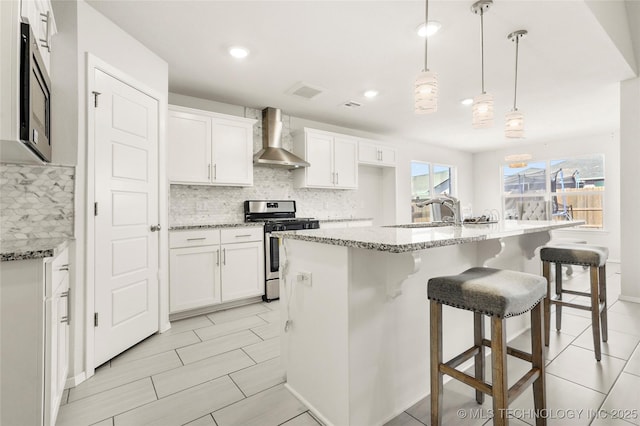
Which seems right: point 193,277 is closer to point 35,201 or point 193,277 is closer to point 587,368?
point 35,201

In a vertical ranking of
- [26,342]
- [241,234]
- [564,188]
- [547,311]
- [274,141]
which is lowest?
[547,311]

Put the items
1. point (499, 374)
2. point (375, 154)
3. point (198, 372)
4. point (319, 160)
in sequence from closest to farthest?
1. point (499, 374)
2. point (198, 372)
3. point (319, 160)
4. point (375, 154)

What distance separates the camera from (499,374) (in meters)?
1.18

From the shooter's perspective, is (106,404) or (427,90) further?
(427,90)

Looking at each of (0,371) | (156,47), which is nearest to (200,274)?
(0,371)

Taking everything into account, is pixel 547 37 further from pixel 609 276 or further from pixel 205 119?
pixel 609 276

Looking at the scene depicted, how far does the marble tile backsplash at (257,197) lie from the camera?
362 cm

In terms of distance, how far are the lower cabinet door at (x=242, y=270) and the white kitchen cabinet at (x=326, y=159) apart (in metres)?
1.37

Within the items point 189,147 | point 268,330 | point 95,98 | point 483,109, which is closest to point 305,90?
point 189,147

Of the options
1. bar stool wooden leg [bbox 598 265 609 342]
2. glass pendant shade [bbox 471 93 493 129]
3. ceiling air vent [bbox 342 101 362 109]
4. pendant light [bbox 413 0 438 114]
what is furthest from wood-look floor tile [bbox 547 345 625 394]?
ceiling air vent [bbox 342 101 362 109]

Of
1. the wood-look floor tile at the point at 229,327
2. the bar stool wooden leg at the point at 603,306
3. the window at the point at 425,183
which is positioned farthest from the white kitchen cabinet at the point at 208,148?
the window at the point at 425,183

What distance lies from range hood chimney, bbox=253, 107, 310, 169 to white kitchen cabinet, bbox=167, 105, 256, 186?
30 centimetres

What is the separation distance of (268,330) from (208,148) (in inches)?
82.6

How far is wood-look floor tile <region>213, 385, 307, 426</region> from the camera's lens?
154 cm
